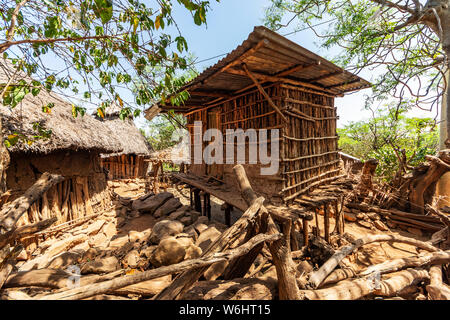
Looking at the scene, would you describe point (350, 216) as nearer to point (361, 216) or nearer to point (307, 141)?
point (361, 216)

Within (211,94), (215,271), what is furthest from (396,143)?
(215,271)

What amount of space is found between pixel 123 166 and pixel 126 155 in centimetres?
80

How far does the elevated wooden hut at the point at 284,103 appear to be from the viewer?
4148mm

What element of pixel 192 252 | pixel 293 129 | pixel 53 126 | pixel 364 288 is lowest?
pixel 192 252

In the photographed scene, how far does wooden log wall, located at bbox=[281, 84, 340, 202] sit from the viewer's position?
201 inches

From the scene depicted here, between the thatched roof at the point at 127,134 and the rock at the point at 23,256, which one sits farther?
the thatched roof at the point at 127,134

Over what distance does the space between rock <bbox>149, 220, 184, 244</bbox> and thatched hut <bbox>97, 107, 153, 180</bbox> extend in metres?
9.38

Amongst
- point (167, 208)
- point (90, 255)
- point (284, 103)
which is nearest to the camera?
point (90, 255)

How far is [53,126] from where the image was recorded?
17.3 feet

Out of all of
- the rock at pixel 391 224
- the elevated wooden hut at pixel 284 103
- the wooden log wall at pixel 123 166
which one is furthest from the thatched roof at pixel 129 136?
the rock at pixel 391 224

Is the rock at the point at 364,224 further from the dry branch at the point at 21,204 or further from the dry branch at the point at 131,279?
the dry branch at the point at 21,204

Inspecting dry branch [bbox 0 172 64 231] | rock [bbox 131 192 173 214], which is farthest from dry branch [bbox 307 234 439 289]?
rock [bbox 131 192 173 214]

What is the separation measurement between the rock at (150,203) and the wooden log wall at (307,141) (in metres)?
5.09
